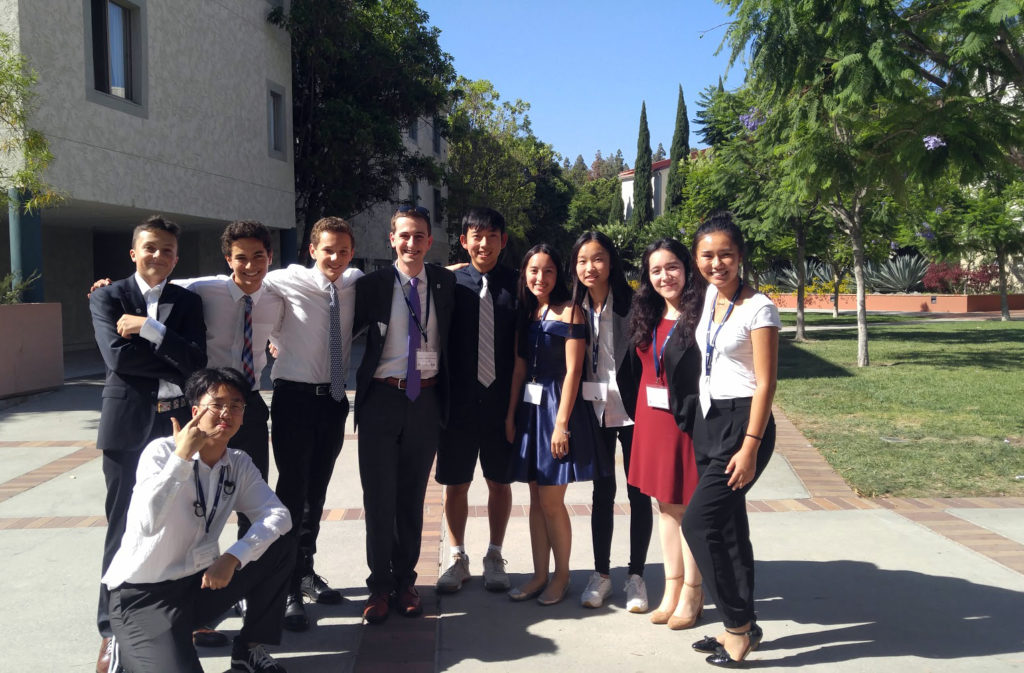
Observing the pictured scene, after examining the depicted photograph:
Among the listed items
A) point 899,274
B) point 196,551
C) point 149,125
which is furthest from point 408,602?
point 899,274

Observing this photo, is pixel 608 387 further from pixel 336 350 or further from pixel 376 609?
pixel 376 609

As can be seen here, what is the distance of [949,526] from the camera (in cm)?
520

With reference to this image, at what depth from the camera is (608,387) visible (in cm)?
413

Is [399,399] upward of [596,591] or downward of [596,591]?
upward

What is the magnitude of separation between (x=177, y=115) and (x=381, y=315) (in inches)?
477

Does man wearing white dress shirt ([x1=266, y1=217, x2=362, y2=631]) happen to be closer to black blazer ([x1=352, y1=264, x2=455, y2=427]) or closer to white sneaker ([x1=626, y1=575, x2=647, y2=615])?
black blazer ([x1=352, y1=264, x2=455, y2=427])

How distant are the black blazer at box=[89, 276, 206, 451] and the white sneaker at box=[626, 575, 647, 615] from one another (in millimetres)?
2256

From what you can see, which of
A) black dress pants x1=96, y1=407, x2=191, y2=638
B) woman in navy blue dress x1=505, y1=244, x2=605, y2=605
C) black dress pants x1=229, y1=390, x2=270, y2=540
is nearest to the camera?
black dress pants x1=96, y1=407, x2=191, y2=638

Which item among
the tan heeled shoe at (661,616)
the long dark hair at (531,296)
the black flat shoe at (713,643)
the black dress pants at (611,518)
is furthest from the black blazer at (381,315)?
the black flat shoe at (713,643)

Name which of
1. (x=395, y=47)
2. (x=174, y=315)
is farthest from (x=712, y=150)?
(x=174, y=315)

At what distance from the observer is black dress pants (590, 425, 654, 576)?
13.6ft

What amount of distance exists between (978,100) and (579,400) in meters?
5.34

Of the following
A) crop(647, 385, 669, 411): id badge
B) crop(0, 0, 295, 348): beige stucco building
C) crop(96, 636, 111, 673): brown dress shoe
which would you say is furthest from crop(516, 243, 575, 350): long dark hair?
crop(0, 0, 295, 348): beige stucco building

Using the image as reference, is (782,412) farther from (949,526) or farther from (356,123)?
(356,123)
